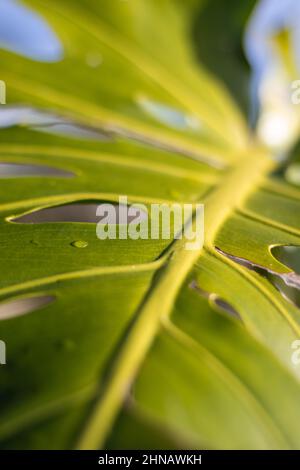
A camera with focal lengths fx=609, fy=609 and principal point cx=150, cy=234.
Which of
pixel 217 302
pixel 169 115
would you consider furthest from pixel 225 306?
pixel 169 115

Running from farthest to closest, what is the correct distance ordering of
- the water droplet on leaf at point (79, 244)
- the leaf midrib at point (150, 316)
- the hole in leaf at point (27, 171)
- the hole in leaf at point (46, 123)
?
the hole in leaf at point (46, 123) → the hole in leaf at point (27, 171) → the water droplet on leaf at point (79, 244) → the leaf midrib at point (150, 316)

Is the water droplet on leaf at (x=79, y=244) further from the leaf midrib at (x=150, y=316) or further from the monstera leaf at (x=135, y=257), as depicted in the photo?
the leaf midrib at (x=150, y=316)

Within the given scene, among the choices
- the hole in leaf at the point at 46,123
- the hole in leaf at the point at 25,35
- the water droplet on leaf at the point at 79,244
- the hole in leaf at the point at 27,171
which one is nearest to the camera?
the water droplet on leaf at the point at 79,244

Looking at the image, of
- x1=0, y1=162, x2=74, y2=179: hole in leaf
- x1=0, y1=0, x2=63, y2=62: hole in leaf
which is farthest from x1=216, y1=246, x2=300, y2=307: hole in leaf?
x1=0, y1=0, x2=63, y2=62: hole in leaf

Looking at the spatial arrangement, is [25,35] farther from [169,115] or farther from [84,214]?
[84,214]

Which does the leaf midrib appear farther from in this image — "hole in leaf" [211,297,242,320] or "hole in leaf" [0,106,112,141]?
"hole in leaf" [0,106,112,141]

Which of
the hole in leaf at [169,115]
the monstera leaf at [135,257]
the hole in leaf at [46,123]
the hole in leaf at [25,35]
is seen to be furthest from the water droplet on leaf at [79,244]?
the hole in leaf at [25,35]

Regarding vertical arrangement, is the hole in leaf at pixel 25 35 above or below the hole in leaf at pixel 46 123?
above

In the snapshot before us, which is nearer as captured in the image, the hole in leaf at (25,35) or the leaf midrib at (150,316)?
the leaf midrib at (150,316)

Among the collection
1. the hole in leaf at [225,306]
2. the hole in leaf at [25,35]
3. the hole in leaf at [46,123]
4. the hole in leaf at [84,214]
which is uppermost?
the hole in leaf at [25,35]
